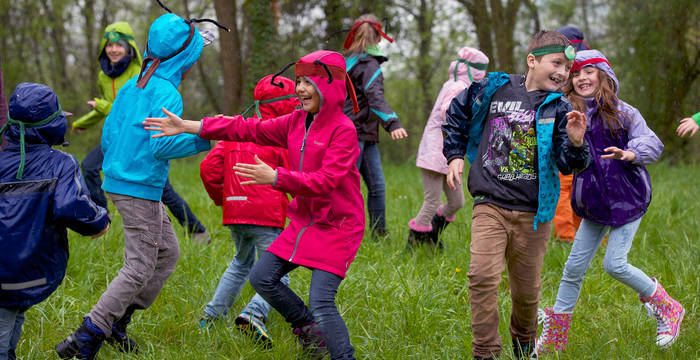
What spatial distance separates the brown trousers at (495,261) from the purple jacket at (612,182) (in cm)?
57

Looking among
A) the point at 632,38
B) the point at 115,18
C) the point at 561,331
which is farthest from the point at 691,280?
the point at 115,18

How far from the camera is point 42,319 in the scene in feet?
12.3

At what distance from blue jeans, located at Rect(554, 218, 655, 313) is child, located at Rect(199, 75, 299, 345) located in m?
1.73

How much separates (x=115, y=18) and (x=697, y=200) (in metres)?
15.2

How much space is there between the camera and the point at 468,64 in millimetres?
5273

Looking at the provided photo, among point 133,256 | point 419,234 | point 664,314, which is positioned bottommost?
point 419,234

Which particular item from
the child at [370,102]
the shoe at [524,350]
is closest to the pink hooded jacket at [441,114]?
the child at [370,102]

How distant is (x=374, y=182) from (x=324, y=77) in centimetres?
273

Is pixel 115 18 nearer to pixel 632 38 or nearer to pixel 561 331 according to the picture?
pixel 632 38

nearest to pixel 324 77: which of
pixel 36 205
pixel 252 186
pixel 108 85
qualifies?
pixel 252 186

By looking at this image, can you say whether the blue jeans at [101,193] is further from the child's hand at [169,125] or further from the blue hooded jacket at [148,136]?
the child's hand at [169,125]

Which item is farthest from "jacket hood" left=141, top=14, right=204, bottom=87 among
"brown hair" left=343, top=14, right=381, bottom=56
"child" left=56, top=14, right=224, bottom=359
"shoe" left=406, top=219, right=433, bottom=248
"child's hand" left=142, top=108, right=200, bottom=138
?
"shoe" left=406, top=219, right=433, bottom=248

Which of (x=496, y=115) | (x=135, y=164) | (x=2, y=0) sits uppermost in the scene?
(x=2, y=0)

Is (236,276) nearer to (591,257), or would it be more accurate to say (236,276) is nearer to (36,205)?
(36,205)
